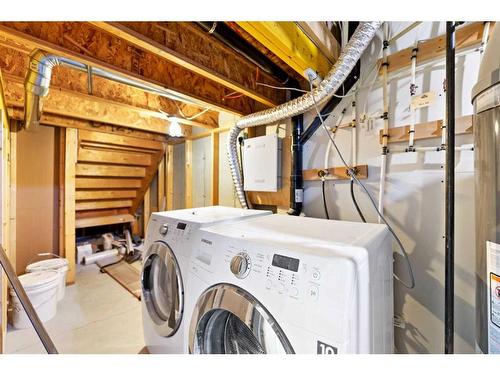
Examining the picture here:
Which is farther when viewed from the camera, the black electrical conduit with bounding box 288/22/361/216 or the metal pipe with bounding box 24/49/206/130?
the black electrical conduit with bounding box 288/22/361/216

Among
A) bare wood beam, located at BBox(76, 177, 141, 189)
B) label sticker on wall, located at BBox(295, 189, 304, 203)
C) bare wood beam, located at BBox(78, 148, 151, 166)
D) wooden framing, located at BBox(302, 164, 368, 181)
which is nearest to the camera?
wooden framing, located at BBox(302, 164, 368, 181)

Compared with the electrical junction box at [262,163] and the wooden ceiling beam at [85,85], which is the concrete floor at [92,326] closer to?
the electrical junction box at [262,163]

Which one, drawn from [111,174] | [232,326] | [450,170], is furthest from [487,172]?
[111,174]

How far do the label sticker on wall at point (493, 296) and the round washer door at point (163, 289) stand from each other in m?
1.10

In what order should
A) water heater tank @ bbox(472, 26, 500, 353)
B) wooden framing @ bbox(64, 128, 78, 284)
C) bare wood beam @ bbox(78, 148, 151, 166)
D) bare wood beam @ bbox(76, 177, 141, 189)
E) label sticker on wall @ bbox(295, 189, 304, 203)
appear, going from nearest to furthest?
water heater tank @ bbox(472, 26, 500, 353) → label sticker on wall @ bbox(295, 189, 304, 203) → wooden framing @ bbox(64, 128, 78, 284) → bare wood beam @ bbox(78, 148, 151, 166) → bare wood beam @ bbox(76, 177, 141, 189)

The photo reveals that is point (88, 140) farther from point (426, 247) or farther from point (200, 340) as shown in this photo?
point (426, 247)

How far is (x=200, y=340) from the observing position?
94 cm

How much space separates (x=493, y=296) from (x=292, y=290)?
0.53 meters

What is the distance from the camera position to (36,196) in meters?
2.66

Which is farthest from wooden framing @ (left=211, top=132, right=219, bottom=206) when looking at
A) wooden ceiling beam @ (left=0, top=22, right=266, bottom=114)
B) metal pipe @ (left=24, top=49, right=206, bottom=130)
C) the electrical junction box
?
metal pipe @ (left=24, top=49, right=206, bottom=130)

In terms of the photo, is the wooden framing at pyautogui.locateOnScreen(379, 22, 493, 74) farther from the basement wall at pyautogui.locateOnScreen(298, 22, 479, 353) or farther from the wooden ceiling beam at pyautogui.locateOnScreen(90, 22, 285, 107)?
the wooden ceiling beam at pyautogui.locateOnScreen(90, 22, 285, 107)

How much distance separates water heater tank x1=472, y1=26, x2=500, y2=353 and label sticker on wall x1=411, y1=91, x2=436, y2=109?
666mm

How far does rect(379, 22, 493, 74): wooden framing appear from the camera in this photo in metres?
1.04

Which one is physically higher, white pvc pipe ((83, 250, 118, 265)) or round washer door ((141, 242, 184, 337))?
round washer door ((141, 242, 184, 337))
